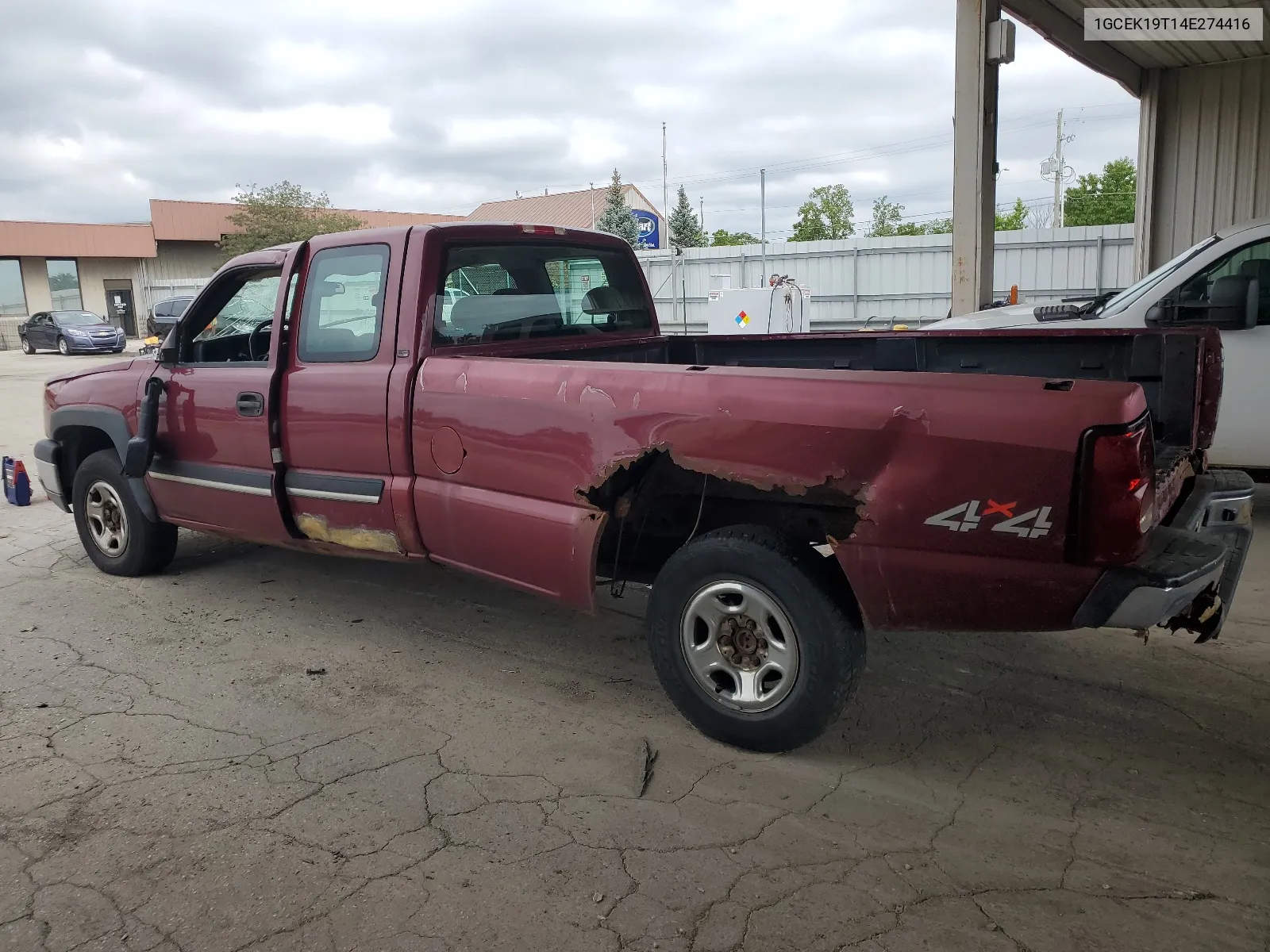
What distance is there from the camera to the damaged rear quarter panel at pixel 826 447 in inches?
110

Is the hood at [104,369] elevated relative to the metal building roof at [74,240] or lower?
lower

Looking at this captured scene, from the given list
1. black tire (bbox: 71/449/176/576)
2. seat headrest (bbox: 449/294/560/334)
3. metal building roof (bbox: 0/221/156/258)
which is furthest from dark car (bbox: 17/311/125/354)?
seat headrest (bbox: 449/294/560/334)

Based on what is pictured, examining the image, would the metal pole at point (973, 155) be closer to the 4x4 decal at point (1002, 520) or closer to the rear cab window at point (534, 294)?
the rear cab window at point (534, 294)

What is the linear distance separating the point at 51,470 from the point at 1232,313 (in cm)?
733

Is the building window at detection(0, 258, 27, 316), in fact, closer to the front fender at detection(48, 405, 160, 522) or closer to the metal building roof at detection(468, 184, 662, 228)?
the metal building roof at detection(468, 184, 662, 228)

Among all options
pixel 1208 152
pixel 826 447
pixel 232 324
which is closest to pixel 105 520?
pixel 232 324

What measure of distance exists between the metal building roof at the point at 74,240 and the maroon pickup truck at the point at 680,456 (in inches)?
1533

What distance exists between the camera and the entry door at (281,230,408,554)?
14.2ft

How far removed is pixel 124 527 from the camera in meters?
5.85

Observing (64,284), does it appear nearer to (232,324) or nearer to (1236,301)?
(232,324)

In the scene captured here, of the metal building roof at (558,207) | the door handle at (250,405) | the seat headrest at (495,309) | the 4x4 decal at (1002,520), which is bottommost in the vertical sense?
the 4x4 decal at (1002,520)

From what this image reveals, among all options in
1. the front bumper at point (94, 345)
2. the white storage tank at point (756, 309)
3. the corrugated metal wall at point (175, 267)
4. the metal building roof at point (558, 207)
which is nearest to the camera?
the white storage tank at point (756, 309)

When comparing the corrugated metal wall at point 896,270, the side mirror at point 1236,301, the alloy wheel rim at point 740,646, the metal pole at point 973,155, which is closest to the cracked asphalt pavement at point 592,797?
the alloy wheel rim at point 740,646

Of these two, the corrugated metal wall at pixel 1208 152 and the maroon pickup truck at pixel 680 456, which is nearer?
the maroon pickup truck at pixel 680 456
